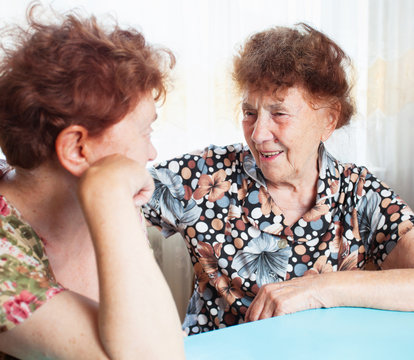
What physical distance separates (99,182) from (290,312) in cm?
64

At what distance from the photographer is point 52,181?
84 centimetres

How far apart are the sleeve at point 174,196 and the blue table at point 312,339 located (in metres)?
0.51

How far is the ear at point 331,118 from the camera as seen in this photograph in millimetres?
1506

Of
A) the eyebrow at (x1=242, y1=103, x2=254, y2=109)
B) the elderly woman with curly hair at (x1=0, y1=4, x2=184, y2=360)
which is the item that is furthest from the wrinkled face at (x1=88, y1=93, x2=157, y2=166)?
the eyebrow at (x1=242, y1=103, x2=254, y2=109)

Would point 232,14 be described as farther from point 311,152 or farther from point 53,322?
point 53,322

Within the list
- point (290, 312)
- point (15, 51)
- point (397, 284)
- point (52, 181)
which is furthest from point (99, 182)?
point (397, 284)

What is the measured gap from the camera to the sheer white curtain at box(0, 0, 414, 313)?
2.22 meters

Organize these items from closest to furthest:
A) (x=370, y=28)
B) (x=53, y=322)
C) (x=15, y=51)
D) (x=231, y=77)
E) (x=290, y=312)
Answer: (x=53, y=322) → (x=15, y=51) → (x=290, y=312) → (x=231, y=77) → (x=370, y=28)

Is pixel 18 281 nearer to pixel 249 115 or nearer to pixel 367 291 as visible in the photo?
pixel 367 291

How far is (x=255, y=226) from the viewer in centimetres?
144

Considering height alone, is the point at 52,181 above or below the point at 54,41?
below

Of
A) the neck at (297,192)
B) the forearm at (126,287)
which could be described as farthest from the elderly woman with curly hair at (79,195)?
the neck at (297,192)

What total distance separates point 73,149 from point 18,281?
0.23m

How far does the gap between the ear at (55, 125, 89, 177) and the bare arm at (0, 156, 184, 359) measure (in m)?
0.08
